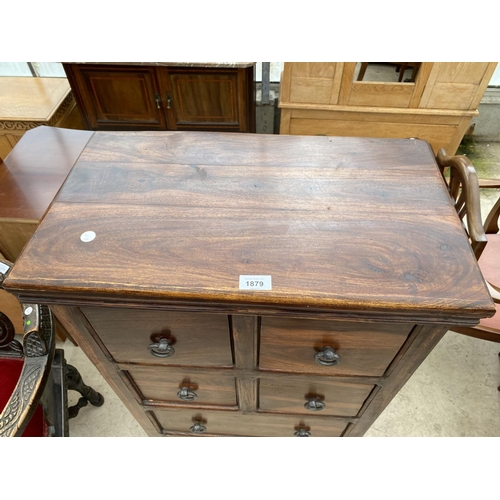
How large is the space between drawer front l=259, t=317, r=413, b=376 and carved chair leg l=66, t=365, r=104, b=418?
959mm

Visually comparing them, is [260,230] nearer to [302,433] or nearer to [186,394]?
[186,394]

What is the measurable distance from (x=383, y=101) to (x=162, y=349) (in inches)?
76.0

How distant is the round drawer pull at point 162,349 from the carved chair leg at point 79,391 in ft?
2.65

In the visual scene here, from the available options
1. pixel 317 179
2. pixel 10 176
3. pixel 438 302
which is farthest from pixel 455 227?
pixel 10 176

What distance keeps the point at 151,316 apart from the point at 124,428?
1136 millimetres

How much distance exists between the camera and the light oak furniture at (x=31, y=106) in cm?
205

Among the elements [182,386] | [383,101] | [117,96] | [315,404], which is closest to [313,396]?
[315,404]

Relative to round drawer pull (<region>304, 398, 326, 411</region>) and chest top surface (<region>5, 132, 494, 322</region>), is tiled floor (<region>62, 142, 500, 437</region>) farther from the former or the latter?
chest top surface (<region>5, 132, 494, 322</region>)

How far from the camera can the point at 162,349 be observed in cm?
80

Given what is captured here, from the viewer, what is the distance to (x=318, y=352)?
804 millimetres

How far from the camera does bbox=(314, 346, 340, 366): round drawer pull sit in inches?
30.7

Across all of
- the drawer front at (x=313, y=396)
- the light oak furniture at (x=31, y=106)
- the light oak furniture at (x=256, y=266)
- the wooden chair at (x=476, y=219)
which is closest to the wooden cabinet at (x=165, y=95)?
the light oak furniture at (x=31, y=106)

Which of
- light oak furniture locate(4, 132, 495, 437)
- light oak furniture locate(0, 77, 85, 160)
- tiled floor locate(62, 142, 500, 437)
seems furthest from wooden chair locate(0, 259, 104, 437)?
light oak furniture locate(0, 77, 85, 160)

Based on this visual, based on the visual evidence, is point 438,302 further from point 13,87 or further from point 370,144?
point 13,87
